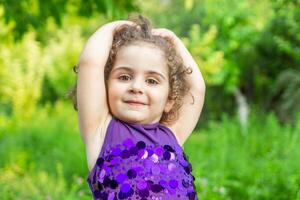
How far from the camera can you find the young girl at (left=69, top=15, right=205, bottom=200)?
2375mm

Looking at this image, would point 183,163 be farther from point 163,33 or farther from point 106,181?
point 163,33

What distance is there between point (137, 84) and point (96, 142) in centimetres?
26

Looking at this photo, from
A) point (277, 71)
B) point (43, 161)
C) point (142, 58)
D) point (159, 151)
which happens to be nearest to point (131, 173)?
point (159, 151)

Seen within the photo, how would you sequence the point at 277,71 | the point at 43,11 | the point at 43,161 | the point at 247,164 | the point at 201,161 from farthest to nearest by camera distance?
the point at 277,71 → the point at 43,161 → the point at 201,161 → the point at 247,164 → the point at 43,11

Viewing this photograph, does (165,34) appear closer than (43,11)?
Yes

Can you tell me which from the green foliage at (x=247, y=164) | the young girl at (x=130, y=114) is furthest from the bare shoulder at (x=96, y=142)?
the green foliage at (x=247, y=164)

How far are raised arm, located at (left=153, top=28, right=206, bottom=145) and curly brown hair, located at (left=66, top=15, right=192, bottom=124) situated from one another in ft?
0.08

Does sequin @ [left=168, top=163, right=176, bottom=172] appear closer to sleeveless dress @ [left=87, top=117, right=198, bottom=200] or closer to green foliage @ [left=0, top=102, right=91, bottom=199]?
sleeveless dress @ [left=87, top=117, right=198, bottom=200]

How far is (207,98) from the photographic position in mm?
15883

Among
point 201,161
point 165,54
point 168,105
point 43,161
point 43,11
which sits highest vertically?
point 201,161

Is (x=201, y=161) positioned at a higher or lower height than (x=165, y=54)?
higher

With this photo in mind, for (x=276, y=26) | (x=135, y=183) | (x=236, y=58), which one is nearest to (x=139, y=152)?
(x=135, y=183)

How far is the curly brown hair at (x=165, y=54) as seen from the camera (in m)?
2.55

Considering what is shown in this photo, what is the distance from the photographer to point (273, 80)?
13.7 m
